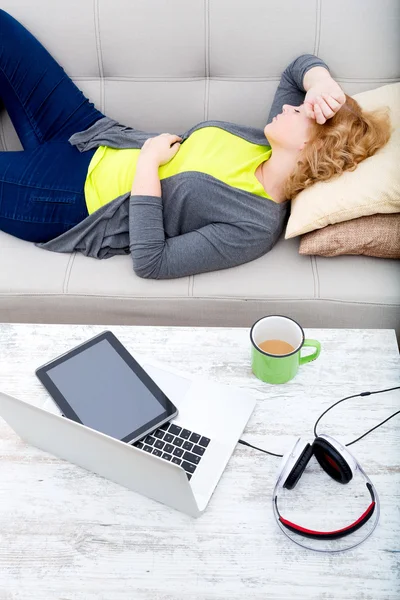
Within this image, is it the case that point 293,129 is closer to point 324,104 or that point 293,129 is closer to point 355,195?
point 324,104

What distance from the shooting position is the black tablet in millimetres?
909

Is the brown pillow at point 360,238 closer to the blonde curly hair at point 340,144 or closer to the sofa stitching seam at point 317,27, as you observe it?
the blonde curly hair at point 340,144

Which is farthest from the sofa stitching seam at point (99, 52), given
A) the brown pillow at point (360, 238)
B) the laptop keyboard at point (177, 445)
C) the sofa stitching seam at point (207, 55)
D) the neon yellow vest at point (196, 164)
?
the laptop keyboard at point (177, 445)

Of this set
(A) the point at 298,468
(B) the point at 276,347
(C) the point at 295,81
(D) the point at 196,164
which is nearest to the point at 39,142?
(D) the point at 196,164

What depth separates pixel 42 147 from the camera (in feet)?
5.09

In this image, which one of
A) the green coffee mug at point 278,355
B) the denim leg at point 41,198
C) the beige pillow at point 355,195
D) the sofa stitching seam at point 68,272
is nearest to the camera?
the green coffee mug at point 278,355

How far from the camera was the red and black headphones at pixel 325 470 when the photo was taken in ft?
2.55

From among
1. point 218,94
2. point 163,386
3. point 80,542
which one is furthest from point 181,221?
point 80,542

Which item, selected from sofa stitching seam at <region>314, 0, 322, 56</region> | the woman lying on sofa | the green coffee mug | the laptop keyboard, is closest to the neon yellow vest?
the woman lying on sofa

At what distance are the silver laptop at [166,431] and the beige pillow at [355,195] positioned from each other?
510 millimetres

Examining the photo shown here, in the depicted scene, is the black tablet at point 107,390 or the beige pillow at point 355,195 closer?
the black tablet at point 107,390

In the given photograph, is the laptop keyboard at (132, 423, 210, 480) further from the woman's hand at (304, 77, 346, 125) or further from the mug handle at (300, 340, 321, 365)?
the woman's hand at (304, 77, 346, 125)

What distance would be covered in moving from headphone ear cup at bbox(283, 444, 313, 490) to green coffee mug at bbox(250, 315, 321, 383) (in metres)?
0.16

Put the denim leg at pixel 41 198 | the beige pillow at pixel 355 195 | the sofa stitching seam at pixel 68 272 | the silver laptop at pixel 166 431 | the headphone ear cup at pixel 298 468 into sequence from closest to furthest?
1. the silver laptop at pixel 166 431
2. the headphone ear cup at pixel 298 468
3. the beige pillow at pixel 355 195
4. the sofa stitching seam at pixel 68 272
5. the denim leg at pixel 41 198
